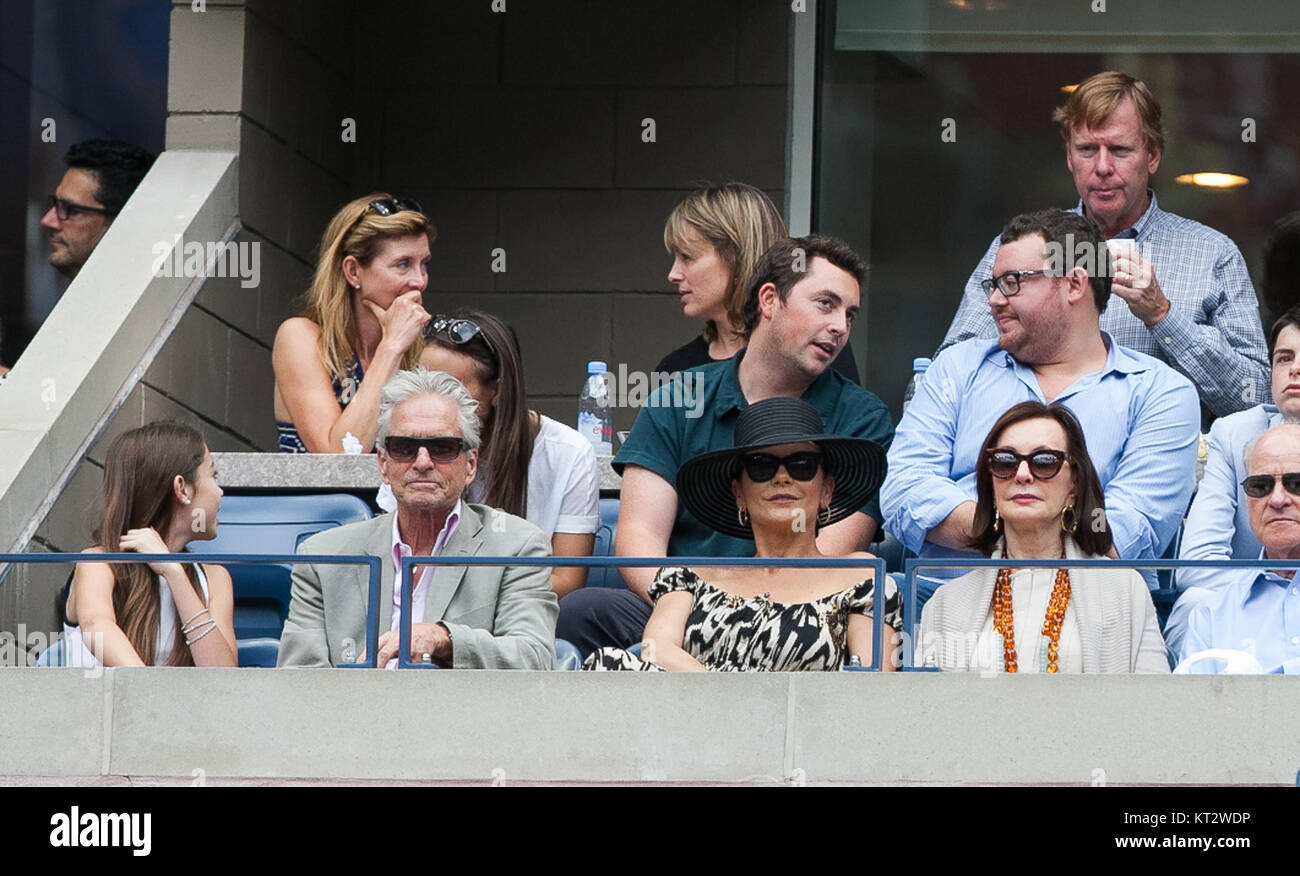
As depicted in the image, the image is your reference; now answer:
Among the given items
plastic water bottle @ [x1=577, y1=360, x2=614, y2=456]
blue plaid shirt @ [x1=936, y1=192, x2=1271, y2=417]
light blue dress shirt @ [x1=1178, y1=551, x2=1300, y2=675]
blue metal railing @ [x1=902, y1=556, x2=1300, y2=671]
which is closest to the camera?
blue metal railing @ [x1=902, y1=556, x2=1300, y2=671]

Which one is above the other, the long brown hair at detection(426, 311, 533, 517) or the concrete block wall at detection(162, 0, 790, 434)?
the concrete block wall at detection(162, 0, 790, 434)

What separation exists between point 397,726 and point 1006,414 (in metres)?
1.69

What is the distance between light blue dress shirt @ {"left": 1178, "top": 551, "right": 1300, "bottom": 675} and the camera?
553 cm

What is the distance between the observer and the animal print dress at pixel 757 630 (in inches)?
226

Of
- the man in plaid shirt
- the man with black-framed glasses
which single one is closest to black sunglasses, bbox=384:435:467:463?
the man in plaid shirt

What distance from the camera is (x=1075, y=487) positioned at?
6.06m

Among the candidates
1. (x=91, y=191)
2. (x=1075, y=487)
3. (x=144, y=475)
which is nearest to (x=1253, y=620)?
(x=1075, y=487)

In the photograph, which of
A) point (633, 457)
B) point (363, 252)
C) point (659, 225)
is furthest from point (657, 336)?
point (633, 457)

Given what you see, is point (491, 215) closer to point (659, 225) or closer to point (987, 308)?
point (659, 225)

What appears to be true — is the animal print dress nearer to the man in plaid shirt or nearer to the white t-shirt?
the white t-shirt

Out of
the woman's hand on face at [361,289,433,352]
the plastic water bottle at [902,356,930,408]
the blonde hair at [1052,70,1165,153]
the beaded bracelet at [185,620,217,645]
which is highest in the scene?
the blonde hair at [1052,70,1165,153]

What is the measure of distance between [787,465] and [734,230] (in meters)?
1.71

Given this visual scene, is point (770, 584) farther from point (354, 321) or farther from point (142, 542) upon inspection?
point (354, 321)

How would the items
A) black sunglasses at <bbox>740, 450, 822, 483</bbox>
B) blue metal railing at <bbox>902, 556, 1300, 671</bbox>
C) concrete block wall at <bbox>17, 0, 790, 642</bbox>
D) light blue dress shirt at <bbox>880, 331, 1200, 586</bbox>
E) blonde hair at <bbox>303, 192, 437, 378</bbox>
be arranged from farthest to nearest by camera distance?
concrete block wall at <bbox>17, 0, 790, 642</bbox>
blonde hair at <bbox>303, 192, 437, 378</bbox>
light blue dress shirt at <bbox>880, 331, 1200, 586</bbox>
black sunglasses at <bbox>740, 450, 822, 483</bbox>
blue metal railing at <bbox>902, 556, 1300, 671</bbox>
